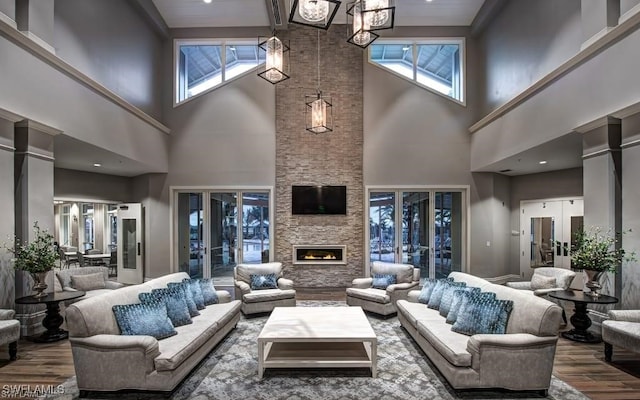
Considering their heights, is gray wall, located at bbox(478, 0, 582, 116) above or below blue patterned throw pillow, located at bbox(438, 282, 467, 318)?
above

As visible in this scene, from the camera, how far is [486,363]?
315 centimetres

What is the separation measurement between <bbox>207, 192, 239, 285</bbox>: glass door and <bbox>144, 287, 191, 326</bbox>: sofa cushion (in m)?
4.63

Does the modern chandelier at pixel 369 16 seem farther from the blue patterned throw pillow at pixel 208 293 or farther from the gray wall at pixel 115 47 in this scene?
the gray wall at pixel 115 47

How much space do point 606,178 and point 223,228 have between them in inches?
296

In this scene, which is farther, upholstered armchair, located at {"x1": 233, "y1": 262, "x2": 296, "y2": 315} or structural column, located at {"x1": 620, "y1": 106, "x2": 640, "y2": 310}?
upholstered armchair, located at {"x1": 233, "y1": 262, "x2": 296, "y2": 315}

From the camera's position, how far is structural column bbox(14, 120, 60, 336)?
4.66 m

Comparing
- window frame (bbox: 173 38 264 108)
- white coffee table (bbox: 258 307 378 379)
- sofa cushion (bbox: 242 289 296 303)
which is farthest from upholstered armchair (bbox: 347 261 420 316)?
window frame (bbox: 173 38 264 108)

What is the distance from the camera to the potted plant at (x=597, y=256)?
14.5 feet

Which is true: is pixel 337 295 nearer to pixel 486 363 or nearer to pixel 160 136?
pixel 486 363

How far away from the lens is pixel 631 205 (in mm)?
4422

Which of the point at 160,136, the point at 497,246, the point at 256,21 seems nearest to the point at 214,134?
the point at 160,136

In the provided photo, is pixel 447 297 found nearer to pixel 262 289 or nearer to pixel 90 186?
pixel 262 289

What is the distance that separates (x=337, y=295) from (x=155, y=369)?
16.2 feet

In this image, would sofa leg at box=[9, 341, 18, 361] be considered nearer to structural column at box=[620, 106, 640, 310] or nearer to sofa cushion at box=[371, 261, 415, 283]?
sofa cushion at box=[371, 261, 415, 283]
